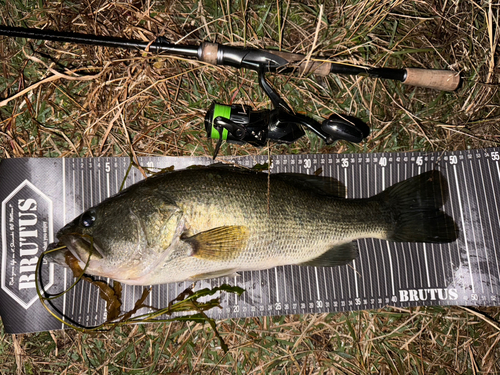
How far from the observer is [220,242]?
8.23 feet

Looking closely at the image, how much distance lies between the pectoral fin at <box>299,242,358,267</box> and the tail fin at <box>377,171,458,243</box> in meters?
0.37

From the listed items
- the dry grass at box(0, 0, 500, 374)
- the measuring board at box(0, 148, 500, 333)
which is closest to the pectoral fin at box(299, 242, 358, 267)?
the measuring board at box(0, 148, 500, 333)

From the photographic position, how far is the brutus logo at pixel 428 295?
124 inches

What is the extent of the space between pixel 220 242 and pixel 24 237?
184 cm

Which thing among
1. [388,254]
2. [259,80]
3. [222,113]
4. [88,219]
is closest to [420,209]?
[388,254]

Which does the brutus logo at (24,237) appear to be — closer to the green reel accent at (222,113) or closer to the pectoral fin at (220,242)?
the pectoral fin at (220,242)

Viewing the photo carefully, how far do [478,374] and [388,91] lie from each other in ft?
9.34

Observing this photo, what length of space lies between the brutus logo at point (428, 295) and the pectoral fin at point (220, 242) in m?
1.67

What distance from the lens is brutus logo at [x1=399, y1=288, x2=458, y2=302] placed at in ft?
10.3

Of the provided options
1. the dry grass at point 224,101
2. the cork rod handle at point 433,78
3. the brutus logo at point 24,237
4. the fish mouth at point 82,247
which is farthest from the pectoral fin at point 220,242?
the cork rod handle at point 433,78

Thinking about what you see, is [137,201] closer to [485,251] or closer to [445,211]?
[445,211]

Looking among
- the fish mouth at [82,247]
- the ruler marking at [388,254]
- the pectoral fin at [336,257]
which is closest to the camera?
the fish mouth at [82,247]

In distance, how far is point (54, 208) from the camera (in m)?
3.05

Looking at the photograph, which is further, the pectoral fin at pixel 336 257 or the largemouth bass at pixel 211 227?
the pectoral fin at pixel 336 257
